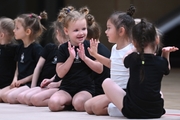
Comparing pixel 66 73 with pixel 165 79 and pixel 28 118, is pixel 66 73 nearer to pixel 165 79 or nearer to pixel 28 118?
pixel 28 118

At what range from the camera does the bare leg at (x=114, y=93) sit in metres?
4.00

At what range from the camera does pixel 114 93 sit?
159 inches

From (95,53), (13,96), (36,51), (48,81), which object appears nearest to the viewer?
(95,53)

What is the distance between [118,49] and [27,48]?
68.9 inches

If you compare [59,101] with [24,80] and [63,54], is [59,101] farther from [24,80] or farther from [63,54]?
[24,80]

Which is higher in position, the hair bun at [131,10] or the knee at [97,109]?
the hair bun at [131,10]

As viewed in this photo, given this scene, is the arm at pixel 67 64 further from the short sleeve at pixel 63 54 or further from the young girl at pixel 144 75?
the young girl at pixel 144 75

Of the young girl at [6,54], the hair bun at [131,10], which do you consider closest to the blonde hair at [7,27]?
the young girl at [6,54]

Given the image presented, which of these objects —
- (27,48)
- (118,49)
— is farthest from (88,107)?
(27,48)

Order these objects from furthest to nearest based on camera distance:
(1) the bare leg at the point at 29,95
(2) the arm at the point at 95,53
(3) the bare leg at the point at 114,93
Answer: (1) the bare leg at the point at 29,95 → (2) the arm at the point at 95,53 → (3) the bare leg at the point at 114,93

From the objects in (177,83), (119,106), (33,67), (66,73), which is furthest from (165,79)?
(119,106)

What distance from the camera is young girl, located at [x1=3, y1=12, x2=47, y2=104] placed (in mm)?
5664

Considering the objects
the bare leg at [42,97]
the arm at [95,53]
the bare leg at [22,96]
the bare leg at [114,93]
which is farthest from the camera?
the bare leg at [22,96]

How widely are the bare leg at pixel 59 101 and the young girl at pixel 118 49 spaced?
1.42ft
